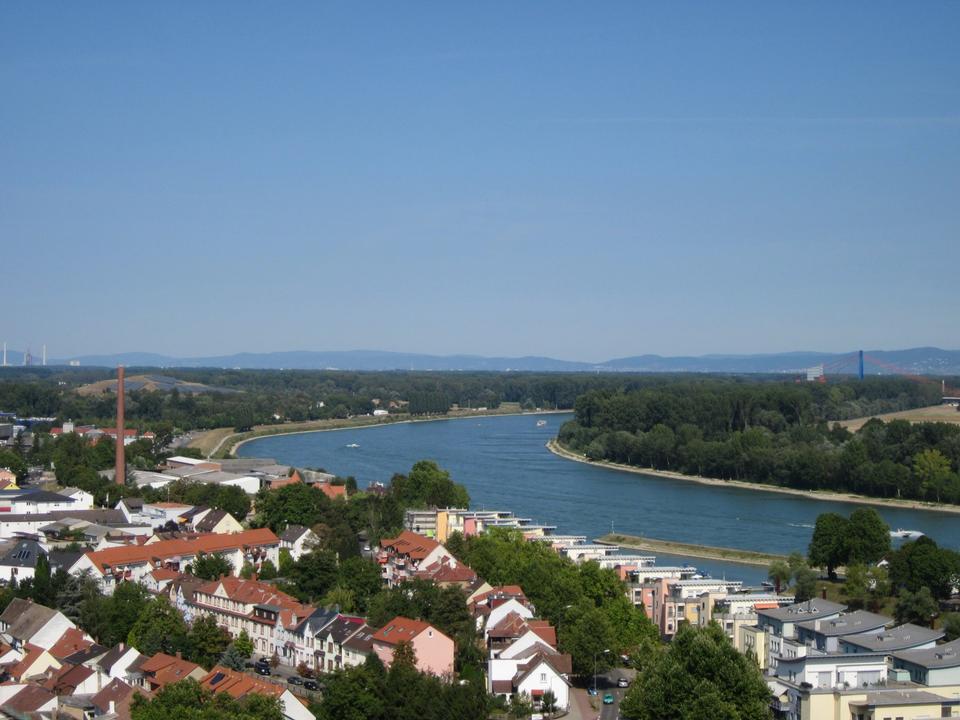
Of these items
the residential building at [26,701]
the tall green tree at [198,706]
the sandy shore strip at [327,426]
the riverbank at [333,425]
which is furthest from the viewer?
the sandy shore strip at [327,426]

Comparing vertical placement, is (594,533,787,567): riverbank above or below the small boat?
below

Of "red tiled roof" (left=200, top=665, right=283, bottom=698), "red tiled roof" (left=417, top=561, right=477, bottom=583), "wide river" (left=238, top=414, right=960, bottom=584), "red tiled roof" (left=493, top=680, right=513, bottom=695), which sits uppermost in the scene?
"red tiled roof" (left=417, top=561, right=477, bottom=583)

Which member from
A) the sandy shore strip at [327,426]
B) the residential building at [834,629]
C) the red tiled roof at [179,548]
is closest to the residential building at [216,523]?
the red tiled roof at [179,548]

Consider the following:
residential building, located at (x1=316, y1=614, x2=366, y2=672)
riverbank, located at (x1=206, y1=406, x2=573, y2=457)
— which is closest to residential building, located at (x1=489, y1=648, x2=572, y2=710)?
residential building, located at (x1=316, y1=614, x2=366, y2=672)

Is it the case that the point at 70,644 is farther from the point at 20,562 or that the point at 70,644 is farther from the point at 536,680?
the point at 536,680

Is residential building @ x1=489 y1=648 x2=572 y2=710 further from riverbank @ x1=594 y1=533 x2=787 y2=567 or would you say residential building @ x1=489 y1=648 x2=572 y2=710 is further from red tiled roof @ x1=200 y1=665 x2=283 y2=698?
riverbank @ x1=594 y1=533 x2=787 y2=567

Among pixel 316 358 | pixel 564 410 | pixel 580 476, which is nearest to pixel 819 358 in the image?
pixel 316 358

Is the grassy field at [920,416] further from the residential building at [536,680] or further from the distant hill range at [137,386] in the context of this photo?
the distant hill range at [137,386]
